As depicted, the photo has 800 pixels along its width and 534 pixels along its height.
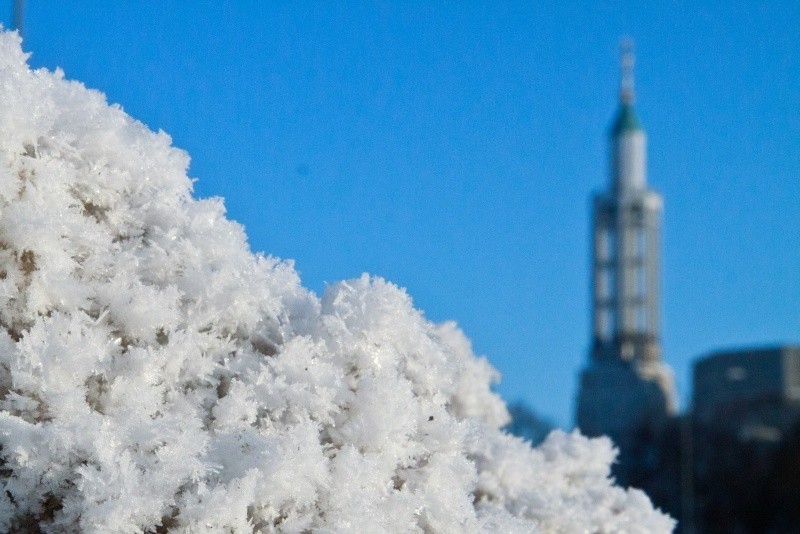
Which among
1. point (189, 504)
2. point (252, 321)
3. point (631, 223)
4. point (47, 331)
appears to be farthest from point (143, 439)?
point (631, 223)

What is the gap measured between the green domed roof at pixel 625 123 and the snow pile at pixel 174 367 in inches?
3158

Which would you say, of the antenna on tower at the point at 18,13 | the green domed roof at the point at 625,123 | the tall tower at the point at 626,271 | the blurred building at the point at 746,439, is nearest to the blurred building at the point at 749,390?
the blurred building at the point at 746,439

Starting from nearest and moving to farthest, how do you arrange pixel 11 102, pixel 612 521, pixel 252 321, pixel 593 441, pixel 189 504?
pixel 189 504
pixel 11 102
pixel 252 321
pixel 612 521
pixel 593 441

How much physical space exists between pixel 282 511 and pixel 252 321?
2.01 ft

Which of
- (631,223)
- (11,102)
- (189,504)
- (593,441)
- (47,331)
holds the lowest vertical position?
(189,504)

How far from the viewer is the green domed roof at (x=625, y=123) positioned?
Result: 3209 inches

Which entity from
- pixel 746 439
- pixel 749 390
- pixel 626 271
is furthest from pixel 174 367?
pixel 626 271

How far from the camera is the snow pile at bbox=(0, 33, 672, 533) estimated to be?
2756 millimetres

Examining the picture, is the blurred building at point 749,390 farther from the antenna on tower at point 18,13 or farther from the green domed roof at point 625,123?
the antenna on tower at point 18,13

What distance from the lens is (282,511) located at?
288cm

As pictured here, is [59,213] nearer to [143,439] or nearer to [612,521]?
[143,439]

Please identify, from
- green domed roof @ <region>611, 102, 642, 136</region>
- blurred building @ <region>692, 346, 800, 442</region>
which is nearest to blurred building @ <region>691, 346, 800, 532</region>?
blurred building @ <region>692, 346, 800, 442</region>

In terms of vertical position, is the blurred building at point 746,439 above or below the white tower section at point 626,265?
below

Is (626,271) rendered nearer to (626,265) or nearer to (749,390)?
(626,265)
